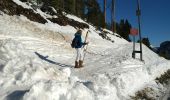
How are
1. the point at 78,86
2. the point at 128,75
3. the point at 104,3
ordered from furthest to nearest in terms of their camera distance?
the point at 104,3 → the point at 128,75 → the point at 78,86

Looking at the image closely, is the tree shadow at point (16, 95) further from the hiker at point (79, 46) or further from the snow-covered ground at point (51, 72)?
the hiker at point (79, 46)

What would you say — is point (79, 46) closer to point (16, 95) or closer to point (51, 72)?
point (51, 72)

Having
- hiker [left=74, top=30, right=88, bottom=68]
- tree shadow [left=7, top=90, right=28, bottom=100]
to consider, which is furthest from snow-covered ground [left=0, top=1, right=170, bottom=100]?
hiker [left=74, top=30, right=88, bottom=68]

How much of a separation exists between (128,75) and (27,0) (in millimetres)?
21774

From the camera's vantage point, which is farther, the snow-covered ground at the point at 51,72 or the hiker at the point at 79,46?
the hiker at the point at 79,46

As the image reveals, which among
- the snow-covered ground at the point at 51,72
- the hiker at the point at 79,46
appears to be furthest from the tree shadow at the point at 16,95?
the hiker at the point at 79,46

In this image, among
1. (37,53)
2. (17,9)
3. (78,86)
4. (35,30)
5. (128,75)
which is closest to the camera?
(78,86)

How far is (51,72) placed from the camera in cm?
961

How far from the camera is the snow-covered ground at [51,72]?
742 centimetres

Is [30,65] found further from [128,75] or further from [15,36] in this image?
[15,36]

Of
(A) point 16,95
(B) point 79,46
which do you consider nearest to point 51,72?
(A) point 16,95

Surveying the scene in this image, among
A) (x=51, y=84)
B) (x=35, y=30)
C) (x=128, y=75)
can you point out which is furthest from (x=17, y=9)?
(x=51, y=84)

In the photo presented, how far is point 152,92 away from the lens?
12125 millimetres

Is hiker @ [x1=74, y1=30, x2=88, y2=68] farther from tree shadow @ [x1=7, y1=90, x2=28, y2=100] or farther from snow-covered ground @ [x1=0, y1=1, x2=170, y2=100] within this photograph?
tree shadow @ [x1=7, y1=90, x2=28, y2=100]
